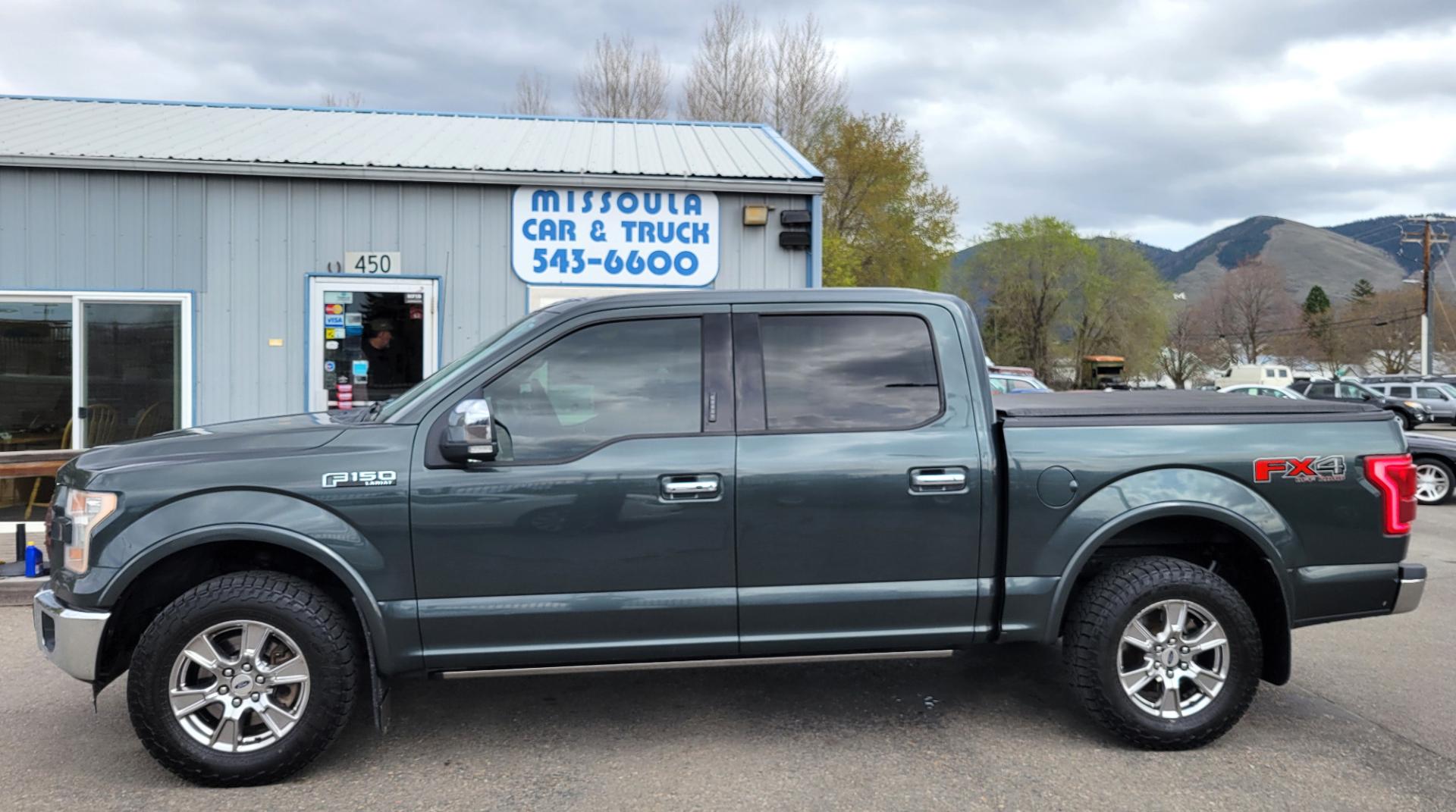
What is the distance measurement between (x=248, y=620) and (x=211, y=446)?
0.69 m

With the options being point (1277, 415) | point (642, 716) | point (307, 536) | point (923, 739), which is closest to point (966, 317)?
point (1277, 415)

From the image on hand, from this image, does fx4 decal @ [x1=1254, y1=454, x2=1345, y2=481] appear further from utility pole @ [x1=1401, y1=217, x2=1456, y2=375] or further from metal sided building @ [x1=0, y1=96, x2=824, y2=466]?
utility pole @ [x1=1401, y1=217, x2=1456, y2=375]

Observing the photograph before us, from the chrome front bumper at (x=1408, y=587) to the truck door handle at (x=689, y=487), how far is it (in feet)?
9.58

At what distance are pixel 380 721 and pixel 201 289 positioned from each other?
280 inches

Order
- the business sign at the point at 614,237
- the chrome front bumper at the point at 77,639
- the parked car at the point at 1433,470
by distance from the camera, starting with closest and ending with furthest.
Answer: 1. the chrome front bumper at the point at 77,639
2. the business sign at the point at 614,237
3. the parked car at the point at 1433,470

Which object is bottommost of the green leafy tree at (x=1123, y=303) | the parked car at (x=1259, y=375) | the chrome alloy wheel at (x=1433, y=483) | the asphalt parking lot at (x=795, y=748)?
the asphalt parking lot at (x=795, y=748)

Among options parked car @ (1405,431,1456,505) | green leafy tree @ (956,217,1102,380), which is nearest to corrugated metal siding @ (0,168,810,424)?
parked car @ (1405,431,1456,505)

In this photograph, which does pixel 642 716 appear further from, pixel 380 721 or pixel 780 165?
pixel 780 165

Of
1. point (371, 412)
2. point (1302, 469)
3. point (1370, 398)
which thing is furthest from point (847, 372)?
point (1370, 398)

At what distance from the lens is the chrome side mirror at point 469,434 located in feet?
12.1

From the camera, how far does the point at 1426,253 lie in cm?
4706

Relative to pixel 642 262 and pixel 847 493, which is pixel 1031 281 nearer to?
pixel 642 262

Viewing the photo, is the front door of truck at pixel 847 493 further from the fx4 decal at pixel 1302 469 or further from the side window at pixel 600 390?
the fx4 decal at pixel 1302 469

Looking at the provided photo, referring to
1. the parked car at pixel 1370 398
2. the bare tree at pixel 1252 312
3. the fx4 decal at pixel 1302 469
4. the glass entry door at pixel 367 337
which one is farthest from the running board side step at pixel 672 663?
the bare tree at pixel 1252 312
